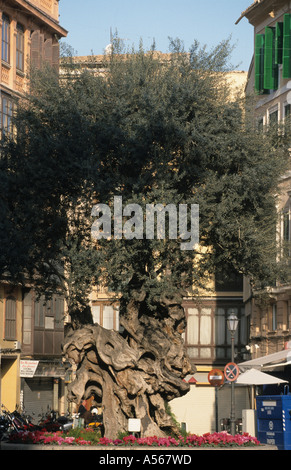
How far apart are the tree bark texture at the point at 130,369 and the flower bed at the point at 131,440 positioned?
742 mm

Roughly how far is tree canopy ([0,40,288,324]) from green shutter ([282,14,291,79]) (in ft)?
61.5

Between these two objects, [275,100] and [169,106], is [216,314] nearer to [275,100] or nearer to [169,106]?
[275,100]

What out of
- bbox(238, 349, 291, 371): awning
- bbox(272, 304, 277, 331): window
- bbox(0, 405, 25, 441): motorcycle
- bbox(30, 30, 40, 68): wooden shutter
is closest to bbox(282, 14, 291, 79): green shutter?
bbox(272, 304, 277, 331): window

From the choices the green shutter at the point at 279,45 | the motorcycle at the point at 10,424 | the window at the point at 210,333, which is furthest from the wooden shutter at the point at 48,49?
the motorcycle at the point at 10,424

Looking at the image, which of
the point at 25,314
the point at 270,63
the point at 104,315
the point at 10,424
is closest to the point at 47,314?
the point at 25,314

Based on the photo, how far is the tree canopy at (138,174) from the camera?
2262 centimetres

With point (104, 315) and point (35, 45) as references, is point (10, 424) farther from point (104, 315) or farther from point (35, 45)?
point (104, 315)

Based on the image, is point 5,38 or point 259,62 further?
point 5,38

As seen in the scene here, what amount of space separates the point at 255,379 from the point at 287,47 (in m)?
14.5

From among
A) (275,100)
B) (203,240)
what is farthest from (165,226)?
(275,100)

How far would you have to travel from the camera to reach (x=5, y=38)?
47062mm

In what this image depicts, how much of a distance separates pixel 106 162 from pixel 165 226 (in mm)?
2185

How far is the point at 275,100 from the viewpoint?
1786 inches

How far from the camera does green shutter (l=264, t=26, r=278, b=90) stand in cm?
4450
